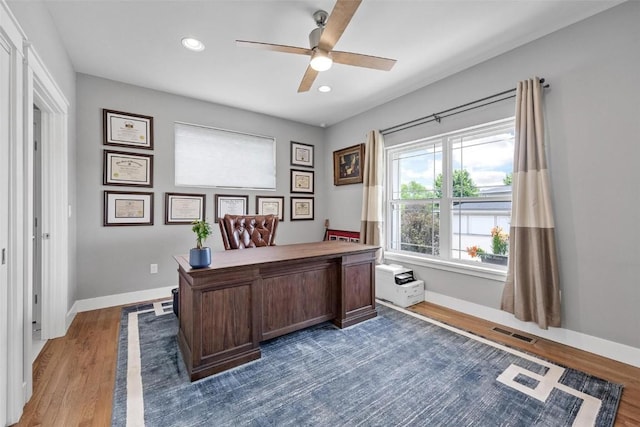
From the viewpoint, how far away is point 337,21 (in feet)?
5.77

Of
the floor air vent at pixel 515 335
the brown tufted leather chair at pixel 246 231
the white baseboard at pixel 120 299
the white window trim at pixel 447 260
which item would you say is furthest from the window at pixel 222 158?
the floor air vent at pixel 515 335

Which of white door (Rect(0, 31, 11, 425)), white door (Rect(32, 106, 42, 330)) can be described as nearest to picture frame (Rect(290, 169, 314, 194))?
white door (Rect(32, 106, 42, 330))

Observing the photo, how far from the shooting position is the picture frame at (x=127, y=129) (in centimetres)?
319

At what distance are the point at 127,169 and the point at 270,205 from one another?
1.93m

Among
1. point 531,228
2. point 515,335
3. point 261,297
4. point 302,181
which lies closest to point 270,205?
point 302,181

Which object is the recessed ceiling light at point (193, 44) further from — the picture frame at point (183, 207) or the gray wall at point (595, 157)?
the gray wall at point (595, 157)

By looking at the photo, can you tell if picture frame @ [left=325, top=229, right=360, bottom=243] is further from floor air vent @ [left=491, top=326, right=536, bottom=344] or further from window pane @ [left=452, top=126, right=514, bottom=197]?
floor air vent @ [left=491, top=326, right=536, bottom=344]

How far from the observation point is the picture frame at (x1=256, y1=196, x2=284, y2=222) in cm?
432

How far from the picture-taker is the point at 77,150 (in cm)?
304

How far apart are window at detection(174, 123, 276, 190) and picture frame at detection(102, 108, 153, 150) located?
332 mm

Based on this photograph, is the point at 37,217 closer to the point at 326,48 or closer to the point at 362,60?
the point at 326,48

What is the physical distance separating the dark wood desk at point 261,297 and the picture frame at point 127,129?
2.01m

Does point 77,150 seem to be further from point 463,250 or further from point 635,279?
point 635,279

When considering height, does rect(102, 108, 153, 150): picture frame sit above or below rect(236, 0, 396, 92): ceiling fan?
below
